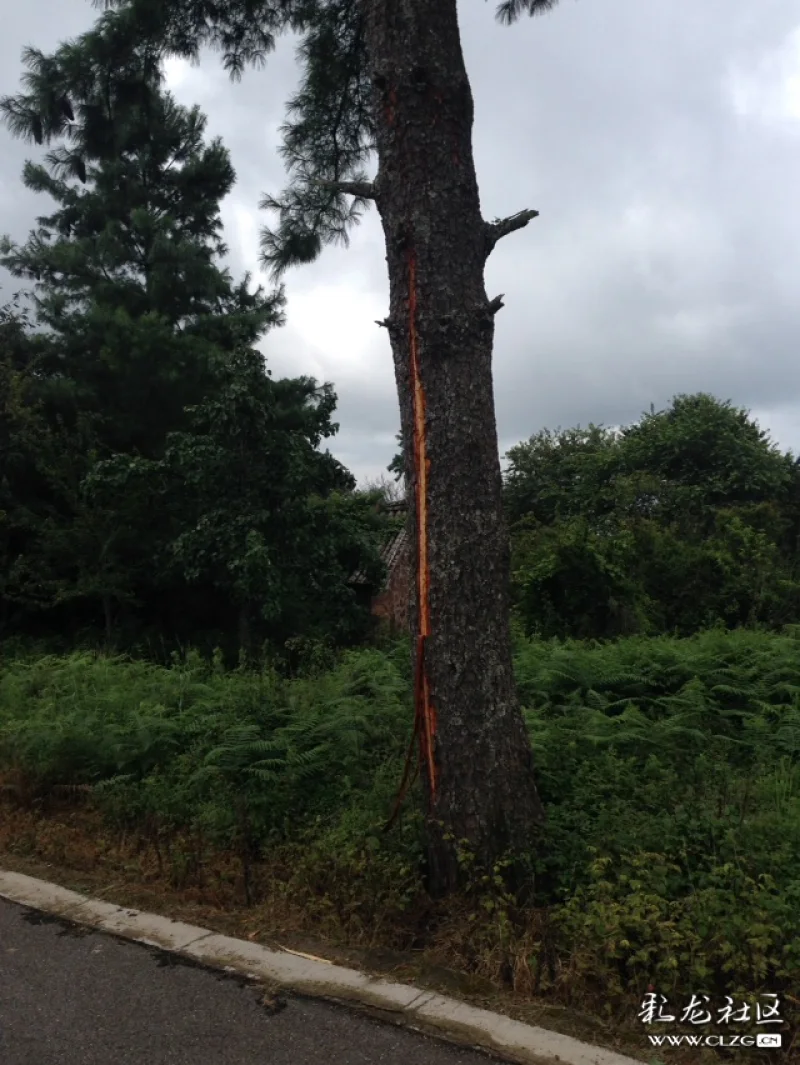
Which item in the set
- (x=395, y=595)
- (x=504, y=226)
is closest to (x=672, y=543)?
(x=395, y=595)

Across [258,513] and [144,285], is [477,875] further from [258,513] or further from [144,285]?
[144,285]

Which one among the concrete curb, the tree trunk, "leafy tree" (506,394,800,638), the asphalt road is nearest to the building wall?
"leafy tree" (506,394,800,638)

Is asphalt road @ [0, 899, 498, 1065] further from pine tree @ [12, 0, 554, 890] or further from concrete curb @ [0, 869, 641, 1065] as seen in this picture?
pine tree @ [12, 0, 554, 890]

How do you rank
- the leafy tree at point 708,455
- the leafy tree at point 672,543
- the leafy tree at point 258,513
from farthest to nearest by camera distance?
the leafy tree at point 708,455
the leafy tree at point 672,543
the leafy tree at point 258,513

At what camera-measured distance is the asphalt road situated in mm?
3482

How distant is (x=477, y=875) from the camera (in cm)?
451

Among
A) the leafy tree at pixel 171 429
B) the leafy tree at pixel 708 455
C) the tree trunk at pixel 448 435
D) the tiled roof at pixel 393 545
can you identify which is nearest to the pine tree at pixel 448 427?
the tree trunk at pixel 448 435

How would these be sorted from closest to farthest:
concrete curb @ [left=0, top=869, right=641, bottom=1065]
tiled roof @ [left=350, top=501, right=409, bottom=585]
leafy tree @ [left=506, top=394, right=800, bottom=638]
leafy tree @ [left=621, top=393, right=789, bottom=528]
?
concrete curb @ [left=0, top=869, right=641, bottom=1065] < leafy tree @ [left=506, top=394, right=800, bottom=638] < tiled roof @ [left=350, top=501, right=409, bottom=585] < leafy tree @ [left=621, top=393, right=789, bottom=528]

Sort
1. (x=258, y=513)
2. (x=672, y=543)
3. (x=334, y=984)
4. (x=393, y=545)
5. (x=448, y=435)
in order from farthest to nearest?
(x=393, y=545)
(x=672, y=543)
(x=258, y=513)
(x=448, y=435)
(x=334, y=984)

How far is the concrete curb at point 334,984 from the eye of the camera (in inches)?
136

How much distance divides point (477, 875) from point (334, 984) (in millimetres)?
861

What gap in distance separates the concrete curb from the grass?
0.20 meters

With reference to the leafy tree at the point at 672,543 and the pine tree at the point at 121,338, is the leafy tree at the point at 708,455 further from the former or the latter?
the pine tree at the point at 121,338

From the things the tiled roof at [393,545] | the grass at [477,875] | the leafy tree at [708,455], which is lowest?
the grass at [477,875]
